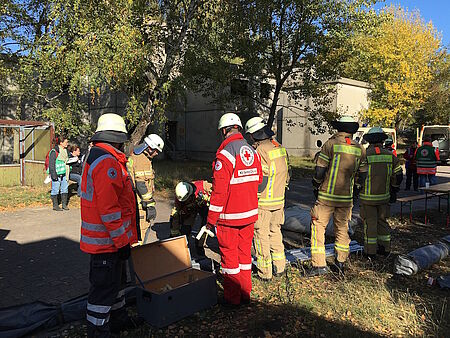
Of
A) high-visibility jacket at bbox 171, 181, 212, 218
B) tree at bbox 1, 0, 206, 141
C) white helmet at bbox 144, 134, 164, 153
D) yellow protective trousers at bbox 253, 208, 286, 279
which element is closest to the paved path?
high-visibility jacket at bbox 171, 181, 212, 218

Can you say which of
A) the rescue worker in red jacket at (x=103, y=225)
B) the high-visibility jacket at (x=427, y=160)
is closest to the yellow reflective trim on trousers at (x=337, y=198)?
the rescue worker in red jacket at (x=103, y=225)

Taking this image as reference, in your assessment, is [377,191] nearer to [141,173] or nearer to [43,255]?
[141,173]

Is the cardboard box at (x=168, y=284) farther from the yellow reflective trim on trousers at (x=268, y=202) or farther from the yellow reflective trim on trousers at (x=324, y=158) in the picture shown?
the yellow reflective trim on trousers at (x=324, y=158)

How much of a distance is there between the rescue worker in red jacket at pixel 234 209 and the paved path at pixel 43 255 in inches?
73.9

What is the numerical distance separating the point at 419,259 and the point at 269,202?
94.6 inches

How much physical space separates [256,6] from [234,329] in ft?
41.3

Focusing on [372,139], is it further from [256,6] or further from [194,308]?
[256,6]

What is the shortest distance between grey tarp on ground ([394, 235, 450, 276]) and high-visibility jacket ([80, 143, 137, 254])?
3753 millimetres

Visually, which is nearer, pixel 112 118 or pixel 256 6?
pixel 112 118

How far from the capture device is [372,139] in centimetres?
583

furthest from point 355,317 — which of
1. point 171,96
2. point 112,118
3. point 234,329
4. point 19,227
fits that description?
point 171,96

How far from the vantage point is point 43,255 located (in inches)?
239

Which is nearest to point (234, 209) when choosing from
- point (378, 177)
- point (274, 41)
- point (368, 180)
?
point (368, 180)

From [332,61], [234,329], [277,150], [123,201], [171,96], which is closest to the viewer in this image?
[123,201]
